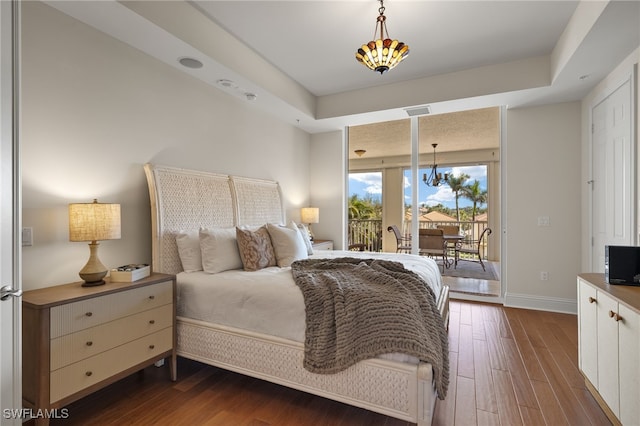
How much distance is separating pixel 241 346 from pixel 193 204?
4.87ft

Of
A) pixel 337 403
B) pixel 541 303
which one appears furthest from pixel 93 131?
pixel 541 303

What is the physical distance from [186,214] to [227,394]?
1.59 meters

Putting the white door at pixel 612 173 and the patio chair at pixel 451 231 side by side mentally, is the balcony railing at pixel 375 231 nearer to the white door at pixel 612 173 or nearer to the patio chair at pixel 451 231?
the patio chair at pixel 451 231

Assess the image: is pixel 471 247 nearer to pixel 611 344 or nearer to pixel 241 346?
pixel 611 344

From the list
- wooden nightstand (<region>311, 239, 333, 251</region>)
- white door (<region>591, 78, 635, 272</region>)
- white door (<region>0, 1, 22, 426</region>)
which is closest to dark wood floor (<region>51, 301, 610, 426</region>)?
white door (<region>0, 1, 22, 426</region>)

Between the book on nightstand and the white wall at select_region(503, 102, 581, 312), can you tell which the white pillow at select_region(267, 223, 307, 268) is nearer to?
the book on nightstand

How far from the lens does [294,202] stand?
4.99m

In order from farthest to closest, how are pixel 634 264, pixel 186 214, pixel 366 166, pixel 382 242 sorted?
pixel 366 166
pixel 382 242
pixel 186 214
pixel 634 264

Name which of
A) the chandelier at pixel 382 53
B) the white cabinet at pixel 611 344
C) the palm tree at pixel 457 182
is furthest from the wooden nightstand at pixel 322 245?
the white cabinet at pixel 611 344

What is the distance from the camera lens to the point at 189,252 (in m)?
2.72

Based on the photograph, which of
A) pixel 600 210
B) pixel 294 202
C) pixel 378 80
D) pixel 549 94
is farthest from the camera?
pixel 294 202

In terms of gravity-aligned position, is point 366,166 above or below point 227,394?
above

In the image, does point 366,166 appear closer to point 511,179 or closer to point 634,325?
point 511,179

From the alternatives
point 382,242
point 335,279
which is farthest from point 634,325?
point 382,242
